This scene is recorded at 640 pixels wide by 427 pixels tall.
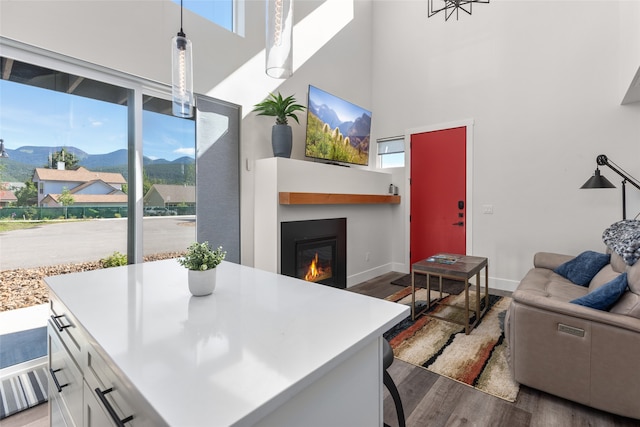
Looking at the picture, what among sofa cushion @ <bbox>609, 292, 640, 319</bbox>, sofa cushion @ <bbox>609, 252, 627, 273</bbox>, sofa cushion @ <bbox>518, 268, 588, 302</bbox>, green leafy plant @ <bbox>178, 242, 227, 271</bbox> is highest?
green leafy plant @ <bbox>178, 242, 227, 271</bbox>

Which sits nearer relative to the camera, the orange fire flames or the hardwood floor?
the hardwood floor

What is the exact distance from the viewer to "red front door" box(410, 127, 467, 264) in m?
4.19

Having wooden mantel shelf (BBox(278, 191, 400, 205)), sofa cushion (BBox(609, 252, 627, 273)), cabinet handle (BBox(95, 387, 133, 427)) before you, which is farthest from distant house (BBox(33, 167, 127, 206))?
sofa cushion (BBox(609, 252, 627, 273))

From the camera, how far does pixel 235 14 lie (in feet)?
10.5

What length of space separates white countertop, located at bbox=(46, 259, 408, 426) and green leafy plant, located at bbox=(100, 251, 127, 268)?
3.44 feet

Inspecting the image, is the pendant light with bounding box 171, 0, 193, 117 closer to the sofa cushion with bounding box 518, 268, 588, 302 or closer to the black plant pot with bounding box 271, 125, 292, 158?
the black plant pot with bounding box 271, 125, 292, 158

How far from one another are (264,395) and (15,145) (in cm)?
248

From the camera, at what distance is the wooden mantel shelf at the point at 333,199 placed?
10.1ft

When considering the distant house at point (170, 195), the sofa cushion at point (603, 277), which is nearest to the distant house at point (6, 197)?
the distant house at point (170, 195)

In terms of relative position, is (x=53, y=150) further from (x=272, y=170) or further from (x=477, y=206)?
(x=477, y=206)

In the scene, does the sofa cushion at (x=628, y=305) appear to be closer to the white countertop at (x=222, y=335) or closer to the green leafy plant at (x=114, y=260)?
the white countertop at (x=222, y=335)

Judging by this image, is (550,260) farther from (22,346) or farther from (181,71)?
(22,346)

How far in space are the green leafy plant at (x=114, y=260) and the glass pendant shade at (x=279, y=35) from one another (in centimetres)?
212

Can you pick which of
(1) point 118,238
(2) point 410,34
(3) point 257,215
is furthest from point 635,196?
(1) point 118,238
